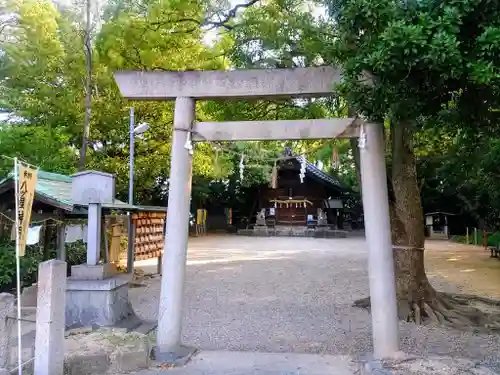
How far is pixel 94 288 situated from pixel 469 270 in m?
12.8

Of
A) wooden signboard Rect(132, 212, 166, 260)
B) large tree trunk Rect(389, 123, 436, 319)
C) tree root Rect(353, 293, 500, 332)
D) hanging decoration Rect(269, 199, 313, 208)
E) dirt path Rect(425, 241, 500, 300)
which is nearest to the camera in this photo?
tree root Rect(353, 293, 500, 332)

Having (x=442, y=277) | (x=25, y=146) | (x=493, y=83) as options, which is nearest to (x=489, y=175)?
(x=442, y=277)

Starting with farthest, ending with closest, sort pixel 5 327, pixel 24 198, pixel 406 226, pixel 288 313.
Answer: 1. pixel 288 313
2. pixel 406 226
3. pixel 24 198
4. pixel 5 327

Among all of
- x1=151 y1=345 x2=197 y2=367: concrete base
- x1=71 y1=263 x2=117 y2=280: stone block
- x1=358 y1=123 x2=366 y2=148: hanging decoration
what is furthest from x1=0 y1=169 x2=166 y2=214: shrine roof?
x1=358 y1=123 x2=366 y2=148: hanging decoration

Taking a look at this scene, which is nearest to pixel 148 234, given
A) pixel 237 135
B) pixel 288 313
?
pixel 288 313

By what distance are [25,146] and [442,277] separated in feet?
41.2

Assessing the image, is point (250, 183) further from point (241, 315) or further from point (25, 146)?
point (241, 315)

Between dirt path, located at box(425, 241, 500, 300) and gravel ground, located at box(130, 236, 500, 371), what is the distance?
81cm

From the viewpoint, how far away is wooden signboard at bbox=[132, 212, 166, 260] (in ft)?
48.2

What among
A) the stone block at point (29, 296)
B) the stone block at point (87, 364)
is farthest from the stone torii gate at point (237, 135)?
the stone block at point (29, 296)

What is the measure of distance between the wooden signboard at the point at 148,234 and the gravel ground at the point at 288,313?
1541mm

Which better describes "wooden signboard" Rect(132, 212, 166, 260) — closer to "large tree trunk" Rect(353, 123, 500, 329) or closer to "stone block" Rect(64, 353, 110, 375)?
"large tree trunk" Rect(353, 123, 500, 329)

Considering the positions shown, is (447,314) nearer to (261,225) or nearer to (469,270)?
(469,270)

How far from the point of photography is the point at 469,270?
51.2ft
